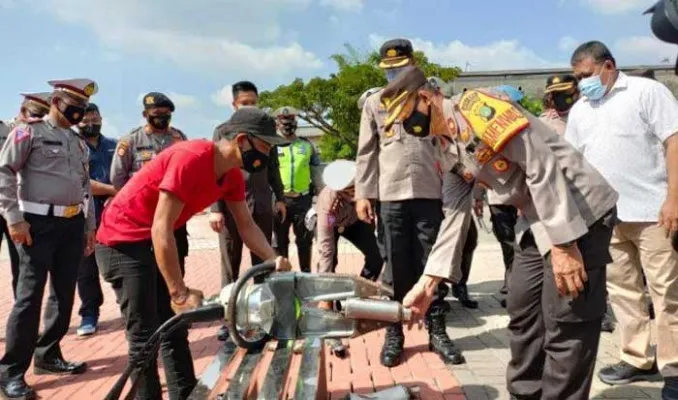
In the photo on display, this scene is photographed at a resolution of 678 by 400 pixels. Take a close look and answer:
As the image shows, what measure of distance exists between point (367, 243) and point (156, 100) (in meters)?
2.26

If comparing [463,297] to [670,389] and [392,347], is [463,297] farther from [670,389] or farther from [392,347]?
[670,389]

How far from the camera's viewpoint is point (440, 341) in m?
3.95

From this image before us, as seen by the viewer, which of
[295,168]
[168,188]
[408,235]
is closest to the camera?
[168,188]

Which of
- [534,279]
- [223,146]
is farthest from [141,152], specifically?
[534,279]

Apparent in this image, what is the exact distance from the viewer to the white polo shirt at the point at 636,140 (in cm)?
327

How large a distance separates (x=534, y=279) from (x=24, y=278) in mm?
3168

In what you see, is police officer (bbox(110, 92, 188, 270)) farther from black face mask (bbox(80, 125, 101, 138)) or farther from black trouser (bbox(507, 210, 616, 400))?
black trouser (bbox(507, 210, 616, 400))

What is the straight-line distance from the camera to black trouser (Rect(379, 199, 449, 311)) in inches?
156

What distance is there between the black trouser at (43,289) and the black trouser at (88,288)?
1.12 meters

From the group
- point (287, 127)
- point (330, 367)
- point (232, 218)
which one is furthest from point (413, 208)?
point (287, 127)

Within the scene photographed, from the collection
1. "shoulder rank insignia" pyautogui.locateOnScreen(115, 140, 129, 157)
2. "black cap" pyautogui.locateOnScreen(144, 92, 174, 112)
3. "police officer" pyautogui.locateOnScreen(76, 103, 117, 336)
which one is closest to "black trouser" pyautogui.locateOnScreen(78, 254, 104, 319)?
"police officer" pyautogui.locateOnScreen(76, 103, 117, 336)

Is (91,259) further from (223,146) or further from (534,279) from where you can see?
(534,279)

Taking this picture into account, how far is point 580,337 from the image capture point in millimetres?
2332

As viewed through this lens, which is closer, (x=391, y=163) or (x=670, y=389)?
(x=670, y=389)
